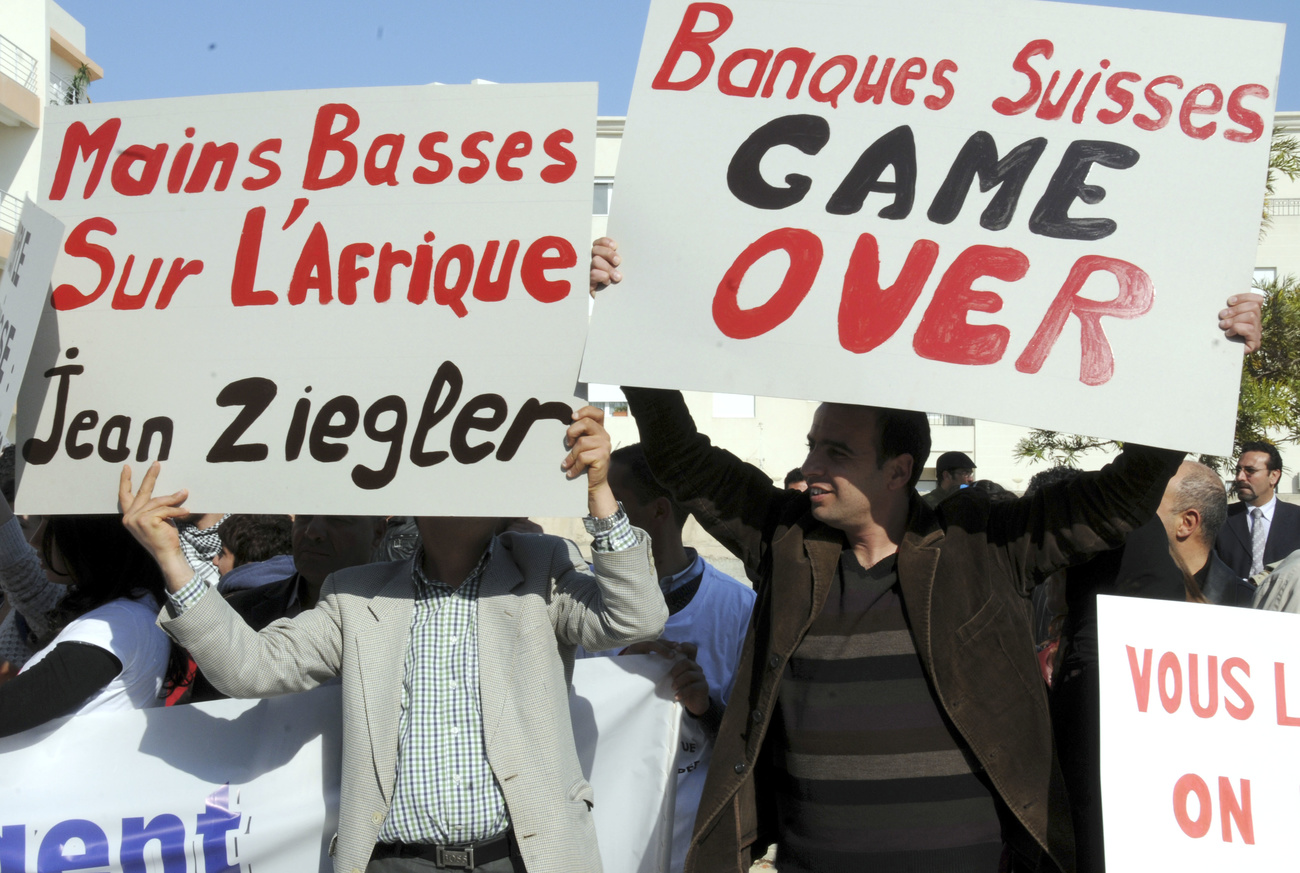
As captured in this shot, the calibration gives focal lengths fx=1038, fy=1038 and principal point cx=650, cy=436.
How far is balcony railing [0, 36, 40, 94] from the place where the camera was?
2158 cm

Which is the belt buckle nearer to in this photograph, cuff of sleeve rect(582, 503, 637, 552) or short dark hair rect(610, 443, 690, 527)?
cuff of sleeve rect(582, 503, 637, 552)

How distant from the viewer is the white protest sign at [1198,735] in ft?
6.55

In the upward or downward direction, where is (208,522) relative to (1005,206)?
downward

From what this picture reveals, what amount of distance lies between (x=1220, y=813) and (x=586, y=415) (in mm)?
1481

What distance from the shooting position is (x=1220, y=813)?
202cm

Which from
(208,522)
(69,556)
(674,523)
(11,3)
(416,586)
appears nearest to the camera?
(416,586)

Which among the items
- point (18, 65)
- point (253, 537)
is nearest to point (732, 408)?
point (18, 65)

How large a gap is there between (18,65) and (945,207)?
82.8 feet

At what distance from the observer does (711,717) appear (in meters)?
2.90

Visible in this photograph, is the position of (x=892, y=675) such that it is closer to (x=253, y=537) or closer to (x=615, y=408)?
(x=253, y=537)

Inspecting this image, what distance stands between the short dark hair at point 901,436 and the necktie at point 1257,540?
534cm

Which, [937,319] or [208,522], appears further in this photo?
[208,522]

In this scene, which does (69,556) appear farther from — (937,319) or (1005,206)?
(1005,206)

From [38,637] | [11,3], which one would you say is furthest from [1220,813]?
[11,3]
